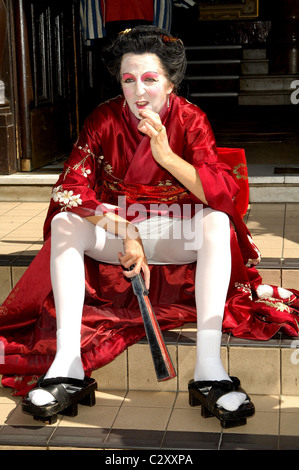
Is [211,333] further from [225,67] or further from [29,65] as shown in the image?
[225,67]

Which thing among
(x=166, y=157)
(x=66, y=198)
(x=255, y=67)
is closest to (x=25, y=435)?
(x=66, y=198)

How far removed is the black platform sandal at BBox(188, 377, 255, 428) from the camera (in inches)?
106

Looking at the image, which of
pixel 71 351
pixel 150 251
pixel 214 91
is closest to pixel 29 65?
pixel 150 251

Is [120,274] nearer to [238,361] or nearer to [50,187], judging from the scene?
[238,361]

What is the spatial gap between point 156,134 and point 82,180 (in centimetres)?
39

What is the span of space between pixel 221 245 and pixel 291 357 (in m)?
0.53

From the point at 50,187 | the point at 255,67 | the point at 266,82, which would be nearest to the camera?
the point at 50,187

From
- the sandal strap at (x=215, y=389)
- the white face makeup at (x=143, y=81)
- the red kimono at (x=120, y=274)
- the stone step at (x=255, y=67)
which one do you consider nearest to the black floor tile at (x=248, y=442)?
the sandal strap at (x=215, y=389)

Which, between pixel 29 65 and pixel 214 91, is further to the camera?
pixel 214 91

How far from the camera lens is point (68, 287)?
9.37 feet

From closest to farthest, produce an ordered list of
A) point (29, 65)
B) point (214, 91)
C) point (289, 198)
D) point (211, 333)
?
1. point (211, 333)
2. point (289, 198)
3. point (29, 65)
4. point (214, 91)

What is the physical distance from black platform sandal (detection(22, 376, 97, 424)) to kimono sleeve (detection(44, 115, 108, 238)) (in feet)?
2.10

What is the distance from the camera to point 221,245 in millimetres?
→ 2867

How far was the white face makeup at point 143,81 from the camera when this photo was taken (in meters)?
2.94
